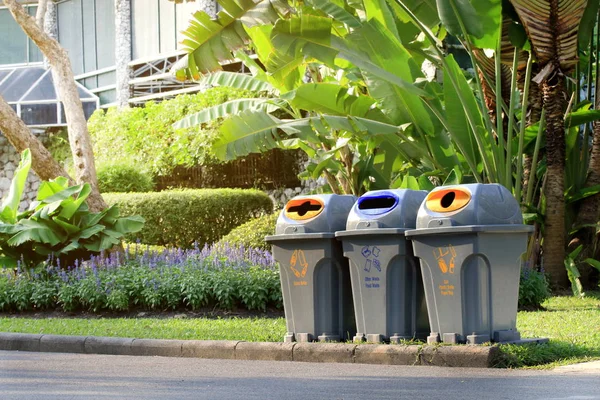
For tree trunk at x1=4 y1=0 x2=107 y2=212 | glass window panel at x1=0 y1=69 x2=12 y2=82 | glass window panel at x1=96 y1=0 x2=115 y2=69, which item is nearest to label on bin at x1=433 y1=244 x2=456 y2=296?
tree trunk at x1=4 y1=0 x2=107 y2=212

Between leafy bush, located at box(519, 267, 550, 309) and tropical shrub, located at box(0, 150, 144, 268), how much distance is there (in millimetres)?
5872

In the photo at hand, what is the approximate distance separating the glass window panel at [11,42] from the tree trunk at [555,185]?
24313mm

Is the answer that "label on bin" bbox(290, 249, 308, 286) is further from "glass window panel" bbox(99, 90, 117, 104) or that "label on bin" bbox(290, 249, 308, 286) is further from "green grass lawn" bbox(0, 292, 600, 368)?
"glass window panel" bbox(99, 90, 117, 104)

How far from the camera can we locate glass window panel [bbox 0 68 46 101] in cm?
3088

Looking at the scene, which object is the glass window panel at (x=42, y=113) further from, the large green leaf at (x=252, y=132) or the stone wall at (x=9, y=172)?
the large green leaf at (x=252, y=132)

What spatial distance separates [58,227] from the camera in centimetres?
1445

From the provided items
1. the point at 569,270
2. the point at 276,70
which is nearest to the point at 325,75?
the point at 276,70

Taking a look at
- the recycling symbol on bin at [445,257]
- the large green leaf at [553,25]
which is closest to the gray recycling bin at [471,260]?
the recycling symbol on bin at [445,257]

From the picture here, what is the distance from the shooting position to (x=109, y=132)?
1023 inches

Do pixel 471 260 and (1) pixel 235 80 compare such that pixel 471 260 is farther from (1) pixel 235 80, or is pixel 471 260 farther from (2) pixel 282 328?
(1) pixel 235 80

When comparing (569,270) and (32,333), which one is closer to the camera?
(32,333)

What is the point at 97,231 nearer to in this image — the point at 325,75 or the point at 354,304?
the point at 325,75

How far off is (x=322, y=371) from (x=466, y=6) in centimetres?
596

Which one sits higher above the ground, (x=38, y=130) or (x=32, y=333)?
(x=38, y=130)
